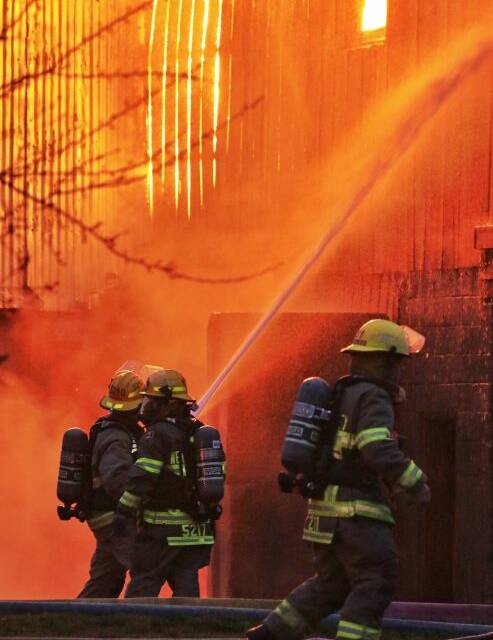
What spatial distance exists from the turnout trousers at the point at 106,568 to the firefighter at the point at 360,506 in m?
3.11

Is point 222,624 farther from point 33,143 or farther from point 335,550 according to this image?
point 33,143

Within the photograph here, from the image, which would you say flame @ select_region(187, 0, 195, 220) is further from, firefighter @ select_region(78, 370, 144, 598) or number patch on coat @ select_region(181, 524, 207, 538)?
number patch on coat @ select_region(181, 524, 207, 538)

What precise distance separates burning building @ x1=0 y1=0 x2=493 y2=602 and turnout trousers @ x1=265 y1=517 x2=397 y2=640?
439 cm

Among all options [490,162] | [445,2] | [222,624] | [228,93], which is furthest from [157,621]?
[228,93]

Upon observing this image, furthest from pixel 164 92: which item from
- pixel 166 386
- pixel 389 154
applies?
pixel 166 386

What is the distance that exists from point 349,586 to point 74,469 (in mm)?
3371

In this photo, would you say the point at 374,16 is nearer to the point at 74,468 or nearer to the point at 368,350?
the point at 74,468

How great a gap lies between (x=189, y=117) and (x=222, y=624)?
6.92 m

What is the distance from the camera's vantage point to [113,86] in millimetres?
15578

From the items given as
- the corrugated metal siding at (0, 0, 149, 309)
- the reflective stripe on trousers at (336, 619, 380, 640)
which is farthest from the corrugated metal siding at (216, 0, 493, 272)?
the reflective stripe on trousers at (336, 619, 380, 640)

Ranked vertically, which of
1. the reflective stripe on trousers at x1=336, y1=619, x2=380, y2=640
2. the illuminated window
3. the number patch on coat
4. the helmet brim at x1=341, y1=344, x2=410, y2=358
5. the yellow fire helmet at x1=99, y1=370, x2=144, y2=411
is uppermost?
the illuminated window

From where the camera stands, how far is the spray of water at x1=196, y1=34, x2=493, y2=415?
12180 millimetres

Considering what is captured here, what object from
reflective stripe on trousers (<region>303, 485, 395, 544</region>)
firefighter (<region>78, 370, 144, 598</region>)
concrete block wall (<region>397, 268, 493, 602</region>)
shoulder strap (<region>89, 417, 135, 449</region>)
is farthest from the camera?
concrete block wall (<region>397, 268, 493, 602</region>)

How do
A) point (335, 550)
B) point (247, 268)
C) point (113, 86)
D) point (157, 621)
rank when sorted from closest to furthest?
point (335, 550)
point (157, 621)
point (247, 268)
point (113, 86)
